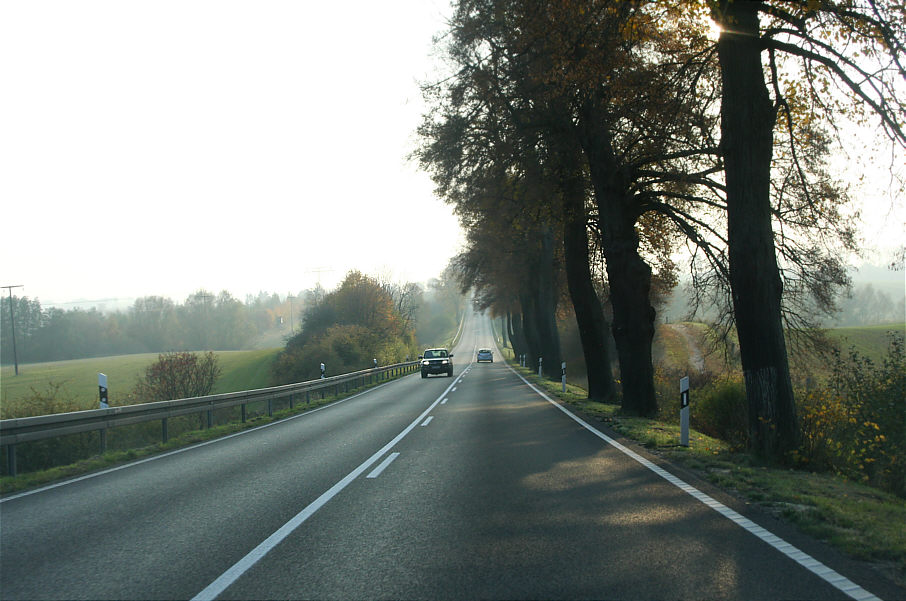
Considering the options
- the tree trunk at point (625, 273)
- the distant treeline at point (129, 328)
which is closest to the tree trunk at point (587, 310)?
the tree trunk at point (625, 273)

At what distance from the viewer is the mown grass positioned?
482 cm

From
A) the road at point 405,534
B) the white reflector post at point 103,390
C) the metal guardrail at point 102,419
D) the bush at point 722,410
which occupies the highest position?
the white reflector post at point 103,390

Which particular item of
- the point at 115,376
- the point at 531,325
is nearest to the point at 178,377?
the point at 531,325

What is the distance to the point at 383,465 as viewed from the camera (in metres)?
9.24

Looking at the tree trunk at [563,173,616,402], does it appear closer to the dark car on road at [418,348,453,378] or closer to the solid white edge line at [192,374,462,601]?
the solid white edge line at [192,374,462,601]

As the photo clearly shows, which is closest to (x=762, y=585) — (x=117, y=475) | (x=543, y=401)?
(x=117, y=475)

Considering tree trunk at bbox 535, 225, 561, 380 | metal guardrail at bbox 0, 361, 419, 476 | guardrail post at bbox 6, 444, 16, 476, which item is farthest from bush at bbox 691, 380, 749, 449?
tree trunk at bbox 535, 225, 561, 380

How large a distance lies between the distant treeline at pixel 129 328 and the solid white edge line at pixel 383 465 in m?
87.7

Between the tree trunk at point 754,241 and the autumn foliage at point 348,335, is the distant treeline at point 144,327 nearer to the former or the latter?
the autumn foliage at point 348,335

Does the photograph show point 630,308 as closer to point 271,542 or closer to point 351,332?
point 271,542

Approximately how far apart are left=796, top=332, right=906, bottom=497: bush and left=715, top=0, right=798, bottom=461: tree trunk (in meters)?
0.61

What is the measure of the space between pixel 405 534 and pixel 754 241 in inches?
248

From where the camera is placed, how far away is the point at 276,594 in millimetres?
4148

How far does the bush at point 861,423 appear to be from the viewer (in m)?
8.95
